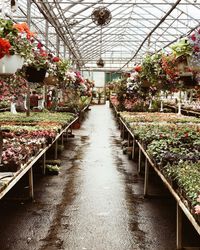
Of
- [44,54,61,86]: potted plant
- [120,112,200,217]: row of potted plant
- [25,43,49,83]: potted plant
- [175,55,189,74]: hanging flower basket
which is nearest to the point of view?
[120,112,200,217]: row of potted plant

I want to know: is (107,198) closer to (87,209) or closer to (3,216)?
(87,209)

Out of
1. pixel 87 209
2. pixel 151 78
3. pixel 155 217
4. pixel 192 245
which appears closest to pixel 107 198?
pixel 87 209

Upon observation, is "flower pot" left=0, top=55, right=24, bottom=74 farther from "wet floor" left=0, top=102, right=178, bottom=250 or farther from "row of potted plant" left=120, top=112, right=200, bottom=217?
"row of potted plant" left=120, top=112, right=200, bottom=217

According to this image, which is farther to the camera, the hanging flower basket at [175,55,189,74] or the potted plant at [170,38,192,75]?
the hanging flower basket at [175,55,189,74]

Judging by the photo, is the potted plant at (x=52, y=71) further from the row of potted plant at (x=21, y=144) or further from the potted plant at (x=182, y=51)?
the potted plant at (x=182, y=51)

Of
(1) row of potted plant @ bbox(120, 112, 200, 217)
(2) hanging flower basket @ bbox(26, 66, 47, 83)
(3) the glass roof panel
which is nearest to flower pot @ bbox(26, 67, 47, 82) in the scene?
(2) hanging flower basket @ bbox(26, 66, 47, 83)

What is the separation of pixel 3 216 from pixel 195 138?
2757 millimetres

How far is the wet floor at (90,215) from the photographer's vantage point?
353 cm

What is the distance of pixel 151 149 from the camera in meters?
4.49

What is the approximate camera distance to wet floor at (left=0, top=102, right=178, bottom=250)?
3527mm

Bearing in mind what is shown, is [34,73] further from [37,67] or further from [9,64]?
[9,64]

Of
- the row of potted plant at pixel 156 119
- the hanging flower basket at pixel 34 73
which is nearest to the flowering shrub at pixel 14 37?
the hanging flower basket at pixel 34 73

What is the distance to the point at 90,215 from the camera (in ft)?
14.0

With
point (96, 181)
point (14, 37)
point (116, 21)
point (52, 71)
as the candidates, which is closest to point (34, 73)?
point (52, 71)
